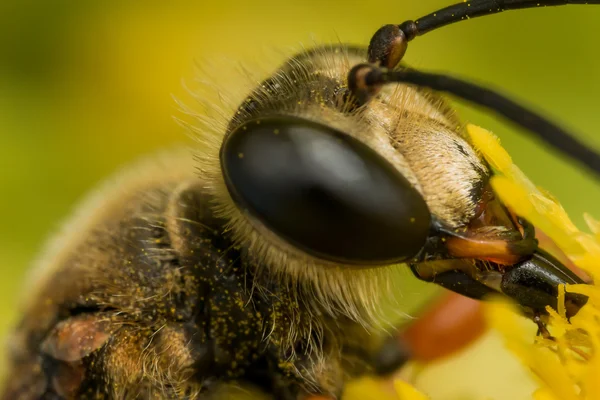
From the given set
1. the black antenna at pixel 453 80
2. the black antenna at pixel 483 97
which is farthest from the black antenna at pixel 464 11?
the black antenna at pixel 483 97

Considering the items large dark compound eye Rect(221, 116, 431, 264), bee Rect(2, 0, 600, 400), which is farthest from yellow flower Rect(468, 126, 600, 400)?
large dark compound eye Rect(221, 116, 431, 264)

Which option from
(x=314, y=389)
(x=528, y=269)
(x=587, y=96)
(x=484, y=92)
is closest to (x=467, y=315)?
(x=314, y=389)

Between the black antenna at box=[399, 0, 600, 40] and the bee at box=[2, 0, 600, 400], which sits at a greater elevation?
the black antenna at box=[399, 0, 600, 40]

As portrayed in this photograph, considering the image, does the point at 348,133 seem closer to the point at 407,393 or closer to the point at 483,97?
the point at 483,97

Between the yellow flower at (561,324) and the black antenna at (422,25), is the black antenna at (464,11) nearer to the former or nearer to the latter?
the black antenna at (422,25)

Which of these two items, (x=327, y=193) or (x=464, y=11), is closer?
(x=327, y=193)

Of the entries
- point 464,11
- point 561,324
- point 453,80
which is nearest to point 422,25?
point 464,11

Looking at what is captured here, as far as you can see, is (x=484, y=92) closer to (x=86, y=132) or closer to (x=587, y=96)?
(x=587, y=96)

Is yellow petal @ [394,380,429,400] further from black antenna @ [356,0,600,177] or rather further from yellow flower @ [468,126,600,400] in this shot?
black antenna @ [356,0,600,177]
